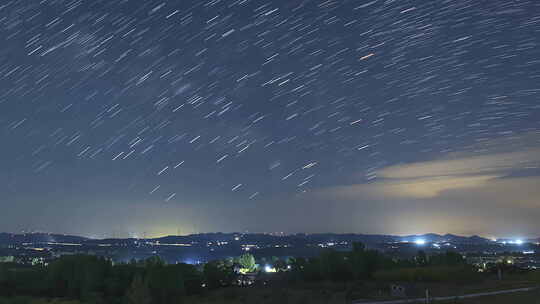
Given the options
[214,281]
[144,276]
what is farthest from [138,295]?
[214,281]

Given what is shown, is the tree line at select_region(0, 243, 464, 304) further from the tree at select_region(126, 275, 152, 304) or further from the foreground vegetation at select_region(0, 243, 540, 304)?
the tree at select_region(126, 275, 152, 304)

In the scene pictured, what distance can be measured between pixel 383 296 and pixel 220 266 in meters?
18.2

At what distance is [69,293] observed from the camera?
117 feet

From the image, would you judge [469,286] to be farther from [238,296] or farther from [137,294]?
[137,294]

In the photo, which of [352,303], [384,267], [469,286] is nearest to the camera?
[352,303]

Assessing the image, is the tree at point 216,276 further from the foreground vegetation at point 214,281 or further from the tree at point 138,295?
the tree at point 138,295

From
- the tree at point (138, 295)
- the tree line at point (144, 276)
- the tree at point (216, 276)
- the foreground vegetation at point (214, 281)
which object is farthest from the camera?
the tree at point (216, 276)

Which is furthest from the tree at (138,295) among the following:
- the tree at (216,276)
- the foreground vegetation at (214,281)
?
the tree at (216,276)

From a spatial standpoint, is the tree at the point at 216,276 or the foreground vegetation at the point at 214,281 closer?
the foreground vegetation at the point at 214,281

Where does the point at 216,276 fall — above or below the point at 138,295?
below

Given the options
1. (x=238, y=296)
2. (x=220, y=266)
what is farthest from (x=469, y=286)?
(x=220, y=266)

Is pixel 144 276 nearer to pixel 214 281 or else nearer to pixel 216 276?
pixel 214 281

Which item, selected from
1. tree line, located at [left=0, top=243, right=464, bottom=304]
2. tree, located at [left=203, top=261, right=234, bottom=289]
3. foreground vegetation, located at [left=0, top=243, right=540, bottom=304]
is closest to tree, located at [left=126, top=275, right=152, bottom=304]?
foreground vegetation, located at [left=0, top=243, right=540, bottom=304]

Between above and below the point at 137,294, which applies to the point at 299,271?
below
